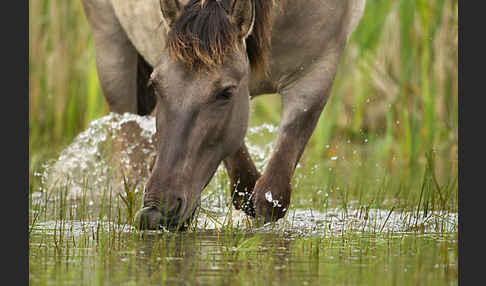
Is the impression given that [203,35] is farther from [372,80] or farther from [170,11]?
[372,80]

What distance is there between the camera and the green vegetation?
3125mm

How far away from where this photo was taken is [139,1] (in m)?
5.19

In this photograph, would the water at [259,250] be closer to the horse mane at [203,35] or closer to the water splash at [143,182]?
the water splash at [143,182]

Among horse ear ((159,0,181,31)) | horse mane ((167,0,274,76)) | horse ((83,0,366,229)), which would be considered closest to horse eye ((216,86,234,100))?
horse ((83,0,366,229))

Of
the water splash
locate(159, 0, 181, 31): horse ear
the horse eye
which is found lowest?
the water splash

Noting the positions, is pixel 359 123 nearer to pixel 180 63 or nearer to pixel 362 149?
pixel 362 149

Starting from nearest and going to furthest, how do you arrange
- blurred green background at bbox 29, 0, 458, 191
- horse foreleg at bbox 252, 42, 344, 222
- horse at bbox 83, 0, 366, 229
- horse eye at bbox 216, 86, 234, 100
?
1. horse at bbox 83, 0, 366, 229
2. horse eye at bbox 216, 86, 234, 100
3. horse foreleg at bbox 252, 42, 344, 222
4. blurred green background at bbox 29, 0, 458, 191

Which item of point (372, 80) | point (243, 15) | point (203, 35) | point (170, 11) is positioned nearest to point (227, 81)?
point (203, 35)

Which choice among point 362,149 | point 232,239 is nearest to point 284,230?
point 232,239

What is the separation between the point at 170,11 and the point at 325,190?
2.13 metres

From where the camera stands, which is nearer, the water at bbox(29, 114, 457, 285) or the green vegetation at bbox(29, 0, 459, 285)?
the water at bbox(29, 114, 457, 285)

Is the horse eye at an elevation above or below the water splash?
above

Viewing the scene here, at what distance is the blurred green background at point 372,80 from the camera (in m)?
6.81

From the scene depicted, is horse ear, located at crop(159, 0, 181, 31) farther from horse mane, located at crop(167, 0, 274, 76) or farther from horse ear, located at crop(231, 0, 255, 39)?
horse ear, located at crop(231, 0, 255, 39)
